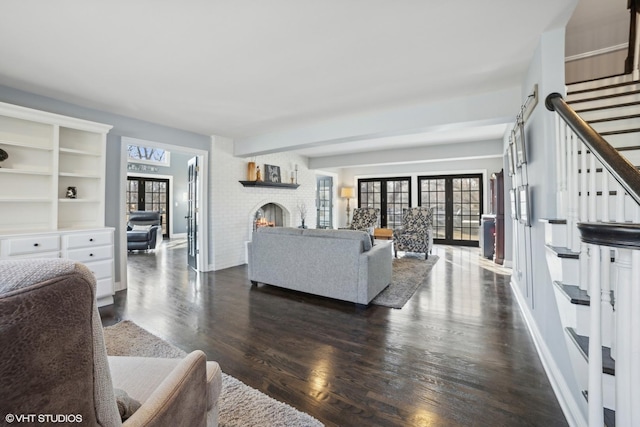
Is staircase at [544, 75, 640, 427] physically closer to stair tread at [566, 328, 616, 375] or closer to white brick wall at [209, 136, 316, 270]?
stair tread at [566, 328, 616, 375]

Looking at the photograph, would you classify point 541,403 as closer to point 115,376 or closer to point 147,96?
point 115,376

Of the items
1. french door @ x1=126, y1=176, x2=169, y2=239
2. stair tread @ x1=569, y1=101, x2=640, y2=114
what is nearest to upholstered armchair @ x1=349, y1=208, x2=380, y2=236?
stair tread @ x1=569, y1=101, x2=640, y2=114

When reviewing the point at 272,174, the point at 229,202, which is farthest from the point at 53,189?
the point at 272,174

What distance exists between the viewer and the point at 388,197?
8.43 meters

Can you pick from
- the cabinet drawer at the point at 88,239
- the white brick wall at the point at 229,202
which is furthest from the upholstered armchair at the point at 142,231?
the cabinet drawer at the point at 88,239

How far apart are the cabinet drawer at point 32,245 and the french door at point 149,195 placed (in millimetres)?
6460

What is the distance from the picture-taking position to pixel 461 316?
2883mm

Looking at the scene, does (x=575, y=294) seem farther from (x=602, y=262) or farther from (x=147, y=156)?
(x=147, y=156)

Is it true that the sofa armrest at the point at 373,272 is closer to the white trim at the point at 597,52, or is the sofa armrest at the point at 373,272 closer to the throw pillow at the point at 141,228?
the white trim at the point at 597,52

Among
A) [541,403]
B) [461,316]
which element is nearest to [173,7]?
[541,403]

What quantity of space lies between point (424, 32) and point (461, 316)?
8.39 ft

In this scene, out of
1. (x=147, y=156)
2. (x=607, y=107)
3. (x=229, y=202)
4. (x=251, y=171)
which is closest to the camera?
(x=607, y=107)

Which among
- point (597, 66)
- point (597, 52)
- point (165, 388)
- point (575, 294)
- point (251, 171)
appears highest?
point (597, 52)

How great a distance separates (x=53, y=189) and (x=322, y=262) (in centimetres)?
302
